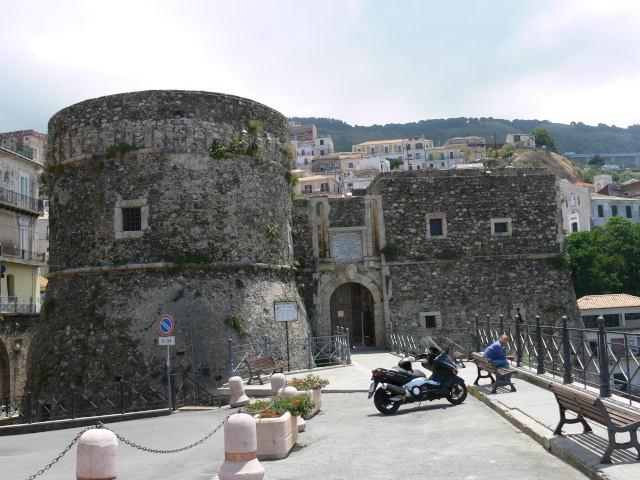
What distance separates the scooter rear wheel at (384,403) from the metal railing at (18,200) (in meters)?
27.3

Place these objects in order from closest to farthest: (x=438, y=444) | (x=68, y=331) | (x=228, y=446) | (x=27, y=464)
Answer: (x=228, y=446) < (x=438, y=444) < (x=27, y=464) < (x=68, y=331)

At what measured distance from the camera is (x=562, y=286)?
23016 mm

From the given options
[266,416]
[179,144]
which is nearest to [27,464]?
[266,416]

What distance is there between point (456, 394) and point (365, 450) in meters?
3.84

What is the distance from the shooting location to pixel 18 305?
28.6 metres

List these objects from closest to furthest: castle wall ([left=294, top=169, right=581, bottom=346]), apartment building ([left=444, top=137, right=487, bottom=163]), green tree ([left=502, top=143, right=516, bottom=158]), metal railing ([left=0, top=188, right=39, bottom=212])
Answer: castle wall ([left=294, top=169, right=581, bottom=346]) → metal railing ([left=0, top=188, right=39, bottom=212]) → green tree ([left=502, top=143, right=516, bottom=158]) → apartment building ([left=444, top=137, right=487, bottom=163])

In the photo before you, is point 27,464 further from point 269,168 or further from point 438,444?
point 269,168

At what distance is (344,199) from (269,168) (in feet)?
17.6

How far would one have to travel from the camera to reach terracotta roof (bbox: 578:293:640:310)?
142ft

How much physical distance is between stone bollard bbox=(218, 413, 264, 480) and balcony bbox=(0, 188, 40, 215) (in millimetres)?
29272

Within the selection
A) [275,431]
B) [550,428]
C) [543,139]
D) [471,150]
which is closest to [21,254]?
→ [275,431]

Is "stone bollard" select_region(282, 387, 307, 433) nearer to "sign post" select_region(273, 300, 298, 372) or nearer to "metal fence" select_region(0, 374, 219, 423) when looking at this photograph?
"metal fence" select_region(0, 374, 219, 423)

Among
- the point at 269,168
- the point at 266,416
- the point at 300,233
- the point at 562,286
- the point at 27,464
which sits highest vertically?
the point at 269,168

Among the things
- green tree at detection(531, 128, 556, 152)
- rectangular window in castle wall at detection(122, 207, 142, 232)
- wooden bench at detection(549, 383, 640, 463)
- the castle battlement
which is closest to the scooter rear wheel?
wooden bench at detection(549, 383, 640, 463)
